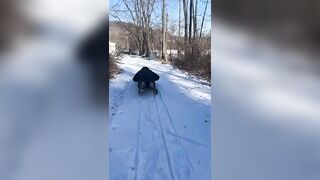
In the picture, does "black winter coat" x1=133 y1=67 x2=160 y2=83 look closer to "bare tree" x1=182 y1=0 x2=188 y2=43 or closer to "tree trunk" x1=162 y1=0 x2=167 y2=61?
"tree trunk" x1=162 y1=0 x2=167 y2=61

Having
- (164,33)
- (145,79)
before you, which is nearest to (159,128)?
(145,79)

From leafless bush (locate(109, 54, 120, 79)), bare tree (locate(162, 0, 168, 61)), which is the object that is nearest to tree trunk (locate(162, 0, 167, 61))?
bare tree (locate(162, 0, 168, 61))

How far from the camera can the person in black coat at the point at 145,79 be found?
140 cm

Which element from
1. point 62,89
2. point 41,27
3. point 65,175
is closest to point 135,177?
point 65,175

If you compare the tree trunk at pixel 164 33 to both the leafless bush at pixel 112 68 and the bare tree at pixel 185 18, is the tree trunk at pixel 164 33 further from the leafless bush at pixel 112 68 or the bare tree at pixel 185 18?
the leafless bush at pixel 112 68

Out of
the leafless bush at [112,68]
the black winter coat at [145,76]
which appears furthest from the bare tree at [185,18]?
the leafless bush at [112,68]

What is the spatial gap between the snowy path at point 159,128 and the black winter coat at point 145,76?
0.02 m

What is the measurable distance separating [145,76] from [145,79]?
0.01m

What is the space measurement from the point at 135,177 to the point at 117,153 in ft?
0.38

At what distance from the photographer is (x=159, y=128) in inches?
55.1

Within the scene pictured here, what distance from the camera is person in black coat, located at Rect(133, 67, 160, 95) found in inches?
55.1

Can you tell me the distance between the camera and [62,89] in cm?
127

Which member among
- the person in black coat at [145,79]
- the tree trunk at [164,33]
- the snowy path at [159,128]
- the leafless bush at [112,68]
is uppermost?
the tree trunk at [164,33]

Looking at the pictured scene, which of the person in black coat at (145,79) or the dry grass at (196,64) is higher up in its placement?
the dry grass at (196,64)
